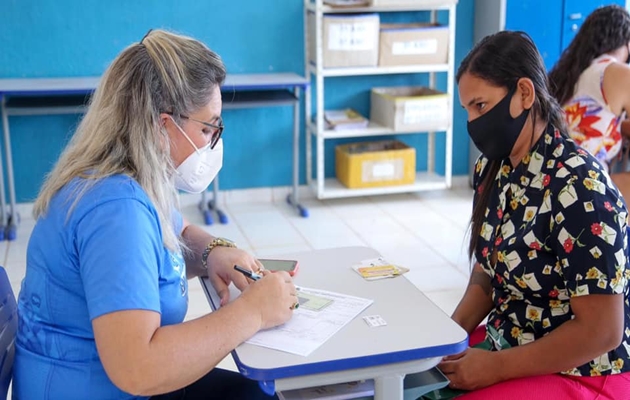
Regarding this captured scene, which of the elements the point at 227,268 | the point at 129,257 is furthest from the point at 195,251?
the point at 129,257

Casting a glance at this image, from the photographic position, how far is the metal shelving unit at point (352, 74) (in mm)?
4496

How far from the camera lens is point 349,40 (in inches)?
175

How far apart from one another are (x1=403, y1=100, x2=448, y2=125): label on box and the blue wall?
0.44m

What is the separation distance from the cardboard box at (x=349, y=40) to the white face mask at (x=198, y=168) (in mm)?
2931

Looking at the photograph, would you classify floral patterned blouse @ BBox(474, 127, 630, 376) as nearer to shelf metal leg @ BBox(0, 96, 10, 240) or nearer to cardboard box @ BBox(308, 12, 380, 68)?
cardboard box @ BBox(308, 12, 380, 68)

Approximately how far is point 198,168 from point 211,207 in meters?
3.17

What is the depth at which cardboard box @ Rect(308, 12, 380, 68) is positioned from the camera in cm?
442

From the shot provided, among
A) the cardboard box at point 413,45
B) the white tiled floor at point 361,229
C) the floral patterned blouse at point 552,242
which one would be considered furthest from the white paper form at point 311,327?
the cardboard box at point 413,45

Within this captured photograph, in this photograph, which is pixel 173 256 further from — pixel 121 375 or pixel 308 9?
pixel 308 9

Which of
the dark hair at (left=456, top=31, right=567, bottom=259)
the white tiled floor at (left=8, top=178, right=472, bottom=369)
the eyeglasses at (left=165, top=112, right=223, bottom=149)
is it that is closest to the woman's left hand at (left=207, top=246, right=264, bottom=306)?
the eyeglasses at (left=165, top=112, right=223, bottom=149)

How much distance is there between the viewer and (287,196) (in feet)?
16.1

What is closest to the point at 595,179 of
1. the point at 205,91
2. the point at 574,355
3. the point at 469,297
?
the point at 574,355

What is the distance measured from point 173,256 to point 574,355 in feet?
2.79

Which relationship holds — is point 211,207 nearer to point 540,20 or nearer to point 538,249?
point 540,20
